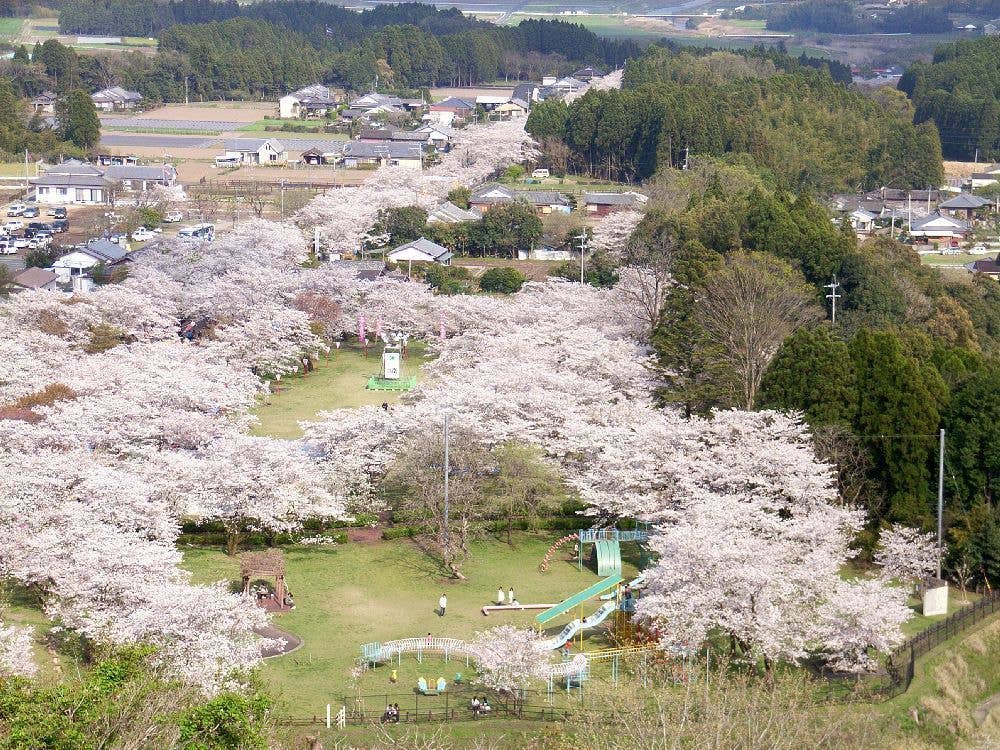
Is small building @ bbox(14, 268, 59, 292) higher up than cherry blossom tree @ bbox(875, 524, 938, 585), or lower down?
higher up

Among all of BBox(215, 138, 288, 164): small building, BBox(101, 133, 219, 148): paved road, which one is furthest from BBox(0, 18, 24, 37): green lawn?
BBox(215, 138, 288, 164): small building

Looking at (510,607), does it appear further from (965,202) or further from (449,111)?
(449,111)

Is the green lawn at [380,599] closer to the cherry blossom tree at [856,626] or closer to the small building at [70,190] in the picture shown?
the cherry blossom tree at [856,626]

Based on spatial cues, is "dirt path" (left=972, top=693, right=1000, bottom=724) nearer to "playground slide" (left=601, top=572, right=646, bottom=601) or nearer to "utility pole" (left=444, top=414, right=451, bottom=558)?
"playground slide" (left=601, top=572, right=646, bottom=601)

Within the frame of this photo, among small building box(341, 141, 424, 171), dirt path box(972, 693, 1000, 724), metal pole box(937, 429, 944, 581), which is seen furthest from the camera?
small building box(341, 141, 424, 171)

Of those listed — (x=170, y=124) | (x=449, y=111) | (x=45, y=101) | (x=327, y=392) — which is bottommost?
(x=327, y=392)

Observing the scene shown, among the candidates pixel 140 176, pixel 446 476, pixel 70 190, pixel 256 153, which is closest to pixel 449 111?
pixel 256 153

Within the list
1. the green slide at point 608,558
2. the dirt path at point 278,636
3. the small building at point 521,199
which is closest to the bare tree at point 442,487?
the green slide at point 608,558
